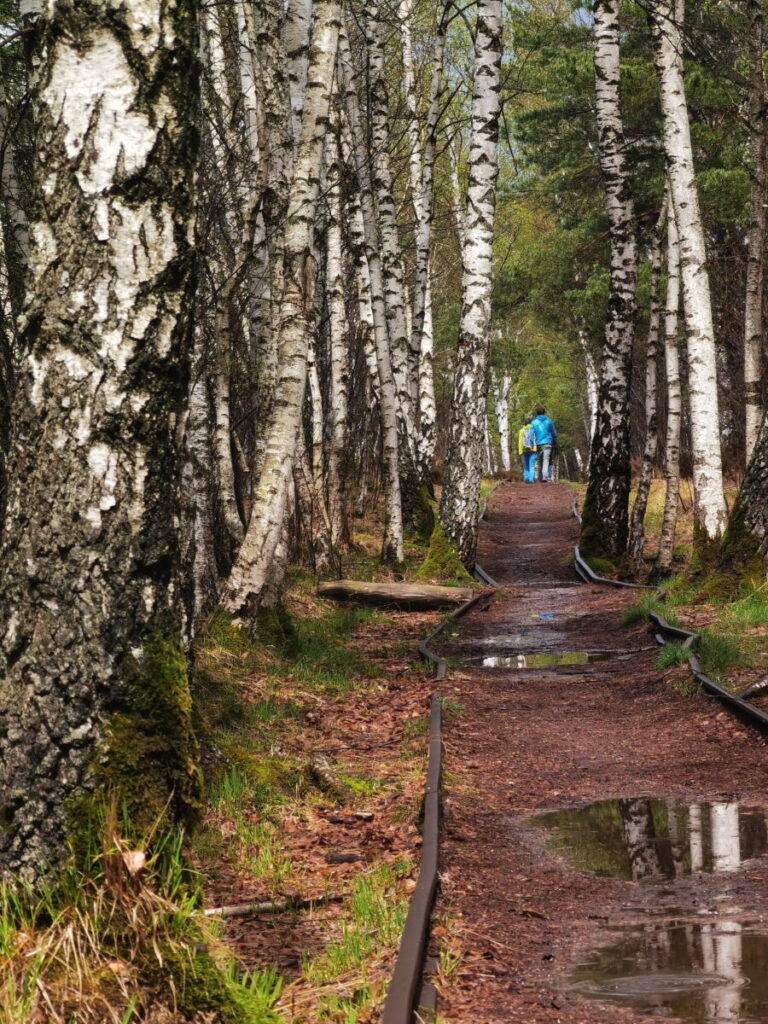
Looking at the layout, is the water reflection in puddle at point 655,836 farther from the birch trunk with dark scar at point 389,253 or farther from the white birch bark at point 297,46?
the birch trunk with dark scar at point 389,253

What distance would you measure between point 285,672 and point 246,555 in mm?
991

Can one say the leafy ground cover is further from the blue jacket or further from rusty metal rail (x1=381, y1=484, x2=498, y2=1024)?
the blue jacket

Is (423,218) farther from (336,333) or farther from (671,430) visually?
(671,430)

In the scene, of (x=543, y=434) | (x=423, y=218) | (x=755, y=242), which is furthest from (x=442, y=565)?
(x=543, y=434)

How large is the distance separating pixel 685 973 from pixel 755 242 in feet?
41.7

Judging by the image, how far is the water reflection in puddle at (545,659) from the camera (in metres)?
10.2

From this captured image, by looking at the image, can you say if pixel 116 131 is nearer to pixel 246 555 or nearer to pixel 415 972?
pixel 415 972

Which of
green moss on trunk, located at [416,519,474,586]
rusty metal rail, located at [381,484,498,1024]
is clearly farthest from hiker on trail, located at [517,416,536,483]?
rusty metal rail, located at [381,484,498,1024]

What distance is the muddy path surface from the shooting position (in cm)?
351

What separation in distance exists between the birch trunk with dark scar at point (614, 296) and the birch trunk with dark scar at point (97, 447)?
13.5 meters

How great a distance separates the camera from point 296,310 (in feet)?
29.2

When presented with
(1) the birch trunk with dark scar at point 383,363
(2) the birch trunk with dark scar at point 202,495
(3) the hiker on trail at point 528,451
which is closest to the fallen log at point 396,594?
(1) the birch trunk with dark scar at point 383,363

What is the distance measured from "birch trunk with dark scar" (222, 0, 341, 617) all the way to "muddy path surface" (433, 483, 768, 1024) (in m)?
1.86

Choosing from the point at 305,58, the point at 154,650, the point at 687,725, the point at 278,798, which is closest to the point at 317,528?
the point at 305,58
